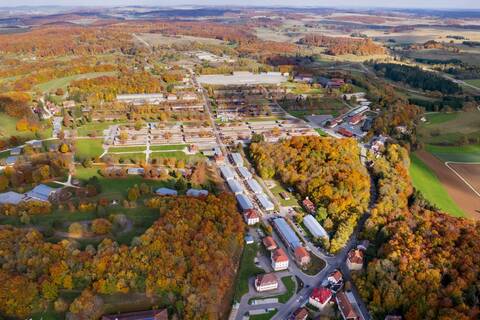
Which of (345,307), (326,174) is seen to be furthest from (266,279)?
(326,174)

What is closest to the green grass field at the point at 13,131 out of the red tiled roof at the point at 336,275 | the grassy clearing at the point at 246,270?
the grassy clearing at the point at 246,270

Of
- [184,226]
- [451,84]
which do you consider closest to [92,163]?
[184,226]

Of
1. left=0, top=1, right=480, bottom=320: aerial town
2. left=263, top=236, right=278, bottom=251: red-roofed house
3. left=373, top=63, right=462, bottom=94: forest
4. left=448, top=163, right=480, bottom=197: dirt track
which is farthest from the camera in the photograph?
left=373, top=63, right=462, bottom=94: forest

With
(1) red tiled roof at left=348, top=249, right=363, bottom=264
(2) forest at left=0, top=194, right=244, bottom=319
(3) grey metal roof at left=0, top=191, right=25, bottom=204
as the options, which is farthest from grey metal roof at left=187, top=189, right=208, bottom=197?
(3) grey metal roof at left=0, top=191, right=25, bottom=204

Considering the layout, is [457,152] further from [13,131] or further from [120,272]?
[13,131]

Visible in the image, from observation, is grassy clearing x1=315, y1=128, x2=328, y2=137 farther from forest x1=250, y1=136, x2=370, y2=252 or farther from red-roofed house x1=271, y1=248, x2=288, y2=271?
red-roofed house x1=271, y1=248, x2=288, y2=271

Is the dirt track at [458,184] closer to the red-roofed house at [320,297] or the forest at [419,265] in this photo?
the forest at [419,265]
